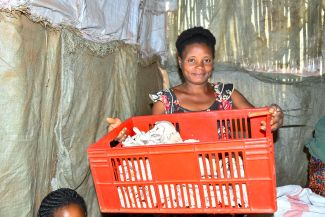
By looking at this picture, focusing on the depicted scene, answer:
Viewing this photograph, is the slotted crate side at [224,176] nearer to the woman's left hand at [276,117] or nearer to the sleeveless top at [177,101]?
the woman's left hand at [276,117]

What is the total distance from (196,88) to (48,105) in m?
0.97

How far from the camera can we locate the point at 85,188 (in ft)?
7.58

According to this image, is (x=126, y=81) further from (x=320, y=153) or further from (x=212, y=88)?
(x=320, y=153)

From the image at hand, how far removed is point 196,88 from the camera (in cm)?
236

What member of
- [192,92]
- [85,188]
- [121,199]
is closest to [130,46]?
[192,92]

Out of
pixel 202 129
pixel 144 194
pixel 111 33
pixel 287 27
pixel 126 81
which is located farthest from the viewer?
pixel 287 27

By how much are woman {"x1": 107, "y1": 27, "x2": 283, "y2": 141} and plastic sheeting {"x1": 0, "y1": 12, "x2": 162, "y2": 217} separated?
46 centimetres

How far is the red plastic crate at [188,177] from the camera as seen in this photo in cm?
132

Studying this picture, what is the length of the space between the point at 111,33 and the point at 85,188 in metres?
1.10

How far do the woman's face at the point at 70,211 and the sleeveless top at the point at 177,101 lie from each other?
3.06 feet

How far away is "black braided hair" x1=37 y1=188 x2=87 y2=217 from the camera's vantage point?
156cm

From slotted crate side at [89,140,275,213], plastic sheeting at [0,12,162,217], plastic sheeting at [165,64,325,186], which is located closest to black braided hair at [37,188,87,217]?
plastic sheeting at [0,12,162,217]

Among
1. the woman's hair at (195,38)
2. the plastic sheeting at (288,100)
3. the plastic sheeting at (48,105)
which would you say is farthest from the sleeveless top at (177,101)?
the plastic sheeting at (288,100)

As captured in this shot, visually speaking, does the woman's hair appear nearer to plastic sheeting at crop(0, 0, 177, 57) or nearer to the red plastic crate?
plastic sheeting at crop(0, 0, 177, 57)
